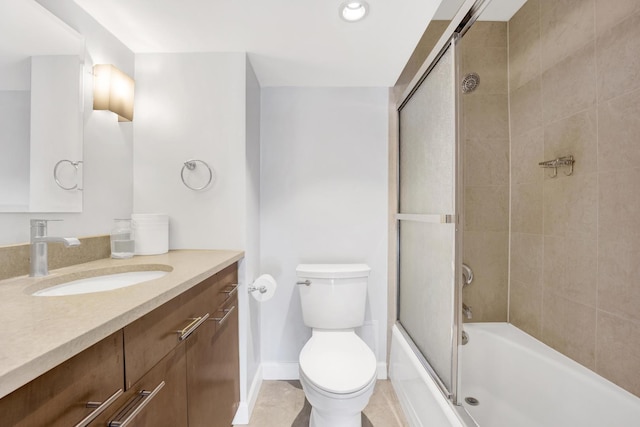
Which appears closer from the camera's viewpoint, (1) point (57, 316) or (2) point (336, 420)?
(1) point (57, 316)

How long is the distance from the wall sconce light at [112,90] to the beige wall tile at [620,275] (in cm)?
239

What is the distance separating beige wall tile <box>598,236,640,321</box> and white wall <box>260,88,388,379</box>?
1.12m

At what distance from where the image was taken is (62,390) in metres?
0.50

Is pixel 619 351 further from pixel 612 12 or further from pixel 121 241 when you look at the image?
pixel 121 241

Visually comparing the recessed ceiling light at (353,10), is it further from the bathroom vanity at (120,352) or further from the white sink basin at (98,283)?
the white sink basin at (98,283)

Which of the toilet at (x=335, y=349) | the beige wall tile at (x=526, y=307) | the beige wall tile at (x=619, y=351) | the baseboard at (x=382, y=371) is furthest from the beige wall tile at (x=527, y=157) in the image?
the baseboard at (x=382, y=371)

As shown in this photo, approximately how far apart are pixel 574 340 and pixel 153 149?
2420 mm

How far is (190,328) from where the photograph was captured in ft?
3.18

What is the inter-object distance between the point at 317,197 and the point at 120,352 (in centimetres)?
155

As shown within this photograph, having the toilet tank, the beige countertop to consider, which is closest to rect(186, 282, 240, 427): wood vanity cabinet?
the beige countertop

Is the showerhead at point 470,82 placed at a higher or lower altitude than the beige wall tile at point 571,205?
higher

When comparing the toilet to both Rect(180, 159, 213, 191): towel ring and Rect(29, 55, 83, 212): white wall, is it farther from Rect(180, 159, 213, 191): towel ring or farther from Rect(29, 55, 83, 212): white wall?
Rect(29, 55, 83, 212): white wall

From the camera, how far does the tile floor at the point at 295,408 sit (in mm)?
1622

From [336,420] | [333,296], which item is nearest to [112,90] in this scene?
[333,296]
